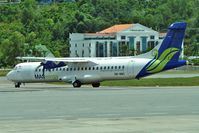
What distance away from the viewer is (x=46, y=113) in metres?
25.0

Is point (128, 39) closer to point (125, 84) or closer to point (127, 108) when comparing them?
point (125, 84)

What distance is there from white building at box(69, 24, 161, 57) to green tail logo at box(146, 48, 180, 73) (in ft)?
361

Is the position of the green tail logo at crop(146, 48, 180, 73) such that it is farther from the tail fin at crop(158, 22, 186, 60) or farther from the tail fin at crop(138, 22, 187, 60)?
the tail fin at crop(158, 22, 186, 60)

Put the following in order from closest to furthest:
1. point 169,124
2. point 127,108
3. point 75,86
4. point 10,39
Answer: point 169,124
point 127,108
point 75,86
point 10,39

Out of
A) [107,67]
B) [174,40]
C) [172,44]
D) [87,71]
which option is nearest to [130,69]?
[107,67]

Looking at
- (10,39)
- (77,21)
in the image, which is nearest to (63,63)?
(10,39)

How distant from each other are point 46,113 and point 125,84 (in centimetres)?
3204

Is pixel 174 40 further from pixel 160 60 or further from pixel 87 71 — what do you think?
pixel 87 71

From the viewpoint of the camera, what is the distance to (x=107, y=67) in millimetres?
55344

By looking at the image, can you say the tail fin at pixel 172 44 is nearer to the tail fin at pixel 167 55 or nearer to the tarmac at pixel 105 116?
the tail fin at pixel 167 55

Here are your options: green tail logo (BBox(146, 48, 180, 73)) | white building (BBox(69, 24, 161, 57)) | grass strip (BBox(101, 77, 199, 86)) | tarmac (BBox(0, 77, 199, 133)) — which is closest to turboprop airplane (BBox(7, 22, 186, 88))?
green tail logo (BBox(146, 48, 180, 73))

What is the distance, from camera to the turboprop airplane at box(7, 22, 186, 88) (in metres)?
53.5

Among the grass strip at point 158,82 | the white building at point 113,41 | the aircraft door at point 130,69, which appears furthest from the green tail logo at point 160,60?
the white building at point 113,41

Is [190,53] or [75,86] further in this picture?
[190,53]
